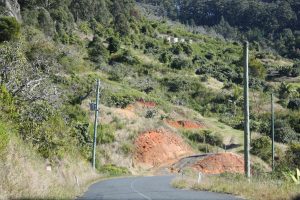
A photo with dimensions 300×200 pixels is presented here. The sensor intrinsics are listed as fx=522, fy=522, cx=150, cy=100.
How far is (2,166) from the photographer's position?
13023 millimetres

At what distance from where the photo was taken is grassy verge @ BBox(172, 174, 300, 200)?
49.1 feet

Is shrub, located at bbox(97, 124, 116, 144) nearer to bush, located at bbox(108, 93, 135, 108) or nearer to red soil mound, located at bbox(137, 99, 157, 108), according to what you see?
bush, located at bbox(108, 93, 135, 108)

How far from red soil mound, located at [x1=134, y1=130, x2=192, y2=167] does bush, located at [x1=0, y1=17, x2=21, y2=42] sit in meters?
16.6

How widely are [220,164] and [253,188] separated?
31.8 metres

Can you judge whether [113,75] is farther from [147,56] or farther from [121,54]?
[147,56]

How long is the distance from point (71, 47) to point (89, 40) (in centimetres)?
1291

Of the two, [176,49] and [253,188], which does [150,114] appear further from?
[253,188]

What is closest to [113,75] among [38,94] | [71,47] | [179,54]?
[71,47]

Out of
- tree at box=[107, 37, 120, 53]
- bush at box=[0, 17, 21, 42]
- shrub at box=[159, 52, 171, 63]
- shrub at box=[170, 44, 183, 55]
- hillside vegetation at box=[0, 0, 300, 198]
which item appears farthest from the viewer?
shrub at box=[170, 44, 183, 55]

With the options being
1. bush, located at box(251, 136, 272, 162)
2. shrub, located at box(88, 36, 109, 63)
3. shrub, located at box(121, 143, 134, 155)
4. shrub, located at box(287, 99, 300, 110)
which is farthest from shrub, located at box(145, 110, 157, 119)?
shrub, located at box(287, 99, 300, 110)

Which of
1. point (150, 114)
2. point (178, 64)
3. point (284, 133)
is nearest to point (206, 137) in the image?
point (150, 114)

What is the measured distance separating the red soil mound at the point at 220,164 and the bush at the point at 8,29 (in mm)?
22188

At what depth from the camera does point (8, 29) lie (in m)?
53.4

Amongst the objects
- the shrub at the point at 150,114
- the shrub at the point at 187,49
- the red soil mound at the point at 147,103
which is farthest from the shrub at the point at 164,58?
the shrub at the point at 150,114
